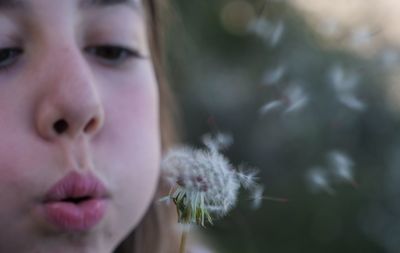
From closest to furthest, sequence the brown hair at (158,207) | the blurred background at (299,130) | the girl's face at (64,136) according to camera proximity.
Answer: the girl's face at (64,136), the brown hair at (158,207), the blurred background at (299,130)

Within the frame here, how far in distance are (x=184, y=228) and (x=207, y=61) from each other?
1.51 meters

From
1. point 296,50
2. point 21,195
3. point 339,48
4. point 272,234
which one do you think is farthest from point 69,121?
point 272,234

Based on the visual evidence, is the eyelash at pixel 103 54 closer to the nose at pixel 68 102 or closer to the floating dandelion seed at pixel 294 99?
the nose at pixel 68 102

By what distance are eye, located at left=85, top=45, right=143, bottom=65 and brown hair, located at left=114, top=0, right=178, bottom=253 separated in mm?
63

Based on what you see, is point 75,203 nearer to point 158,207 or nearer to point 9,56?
point 9,56

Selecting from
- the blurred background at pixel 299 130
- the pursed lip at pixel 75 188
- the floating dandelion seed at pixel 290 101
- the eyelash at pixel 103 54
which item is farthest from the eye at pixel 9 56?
the blurred background at pixel 299 130

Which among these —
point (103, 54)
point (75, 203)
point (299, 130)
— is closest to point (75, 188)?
point (75, 203)

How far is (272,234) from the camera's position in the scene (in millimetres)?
1934

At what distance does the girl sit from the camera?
529 mm

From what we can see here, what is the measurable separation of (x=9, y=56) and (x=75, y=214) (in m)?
0.13

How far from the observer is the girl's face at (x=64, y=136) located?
528mm

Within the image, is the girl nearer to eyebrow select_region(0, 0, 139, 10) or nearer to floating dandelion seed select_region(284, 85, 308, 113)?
eyebrow select_region(0, 0, 139, 10)

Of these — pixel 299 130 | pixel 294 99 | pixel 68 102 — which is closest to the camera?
pixel 68 102

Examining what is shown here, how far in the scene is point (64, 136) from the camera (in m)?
0.54
